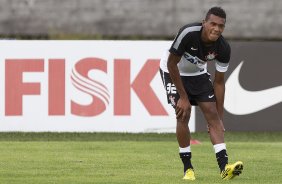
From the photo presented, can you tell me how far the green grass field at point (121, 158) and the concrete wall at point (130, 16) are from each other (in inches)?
208

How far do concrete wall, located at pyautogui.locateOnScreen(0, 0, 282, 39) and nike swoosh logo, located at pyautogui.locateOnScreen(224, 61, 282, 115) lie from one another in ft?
16.1

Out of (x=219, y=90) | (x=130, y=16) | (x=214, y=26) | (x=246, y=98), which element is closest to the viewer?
(x=214, y=26)

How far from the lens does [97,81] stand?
1898cm

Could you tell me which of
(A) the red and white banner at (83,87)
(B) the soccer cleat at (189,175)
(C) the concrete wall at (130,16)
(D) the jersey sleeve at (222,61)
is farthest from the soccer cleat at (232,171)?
(C) the concrete wall at (130,16)

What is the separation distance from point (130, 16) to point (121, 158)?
10907 mm

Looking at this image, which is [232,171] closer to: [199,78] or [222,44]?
[199,78]

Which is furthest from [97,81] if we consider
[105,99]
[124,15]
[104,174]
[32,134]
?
[104,174]

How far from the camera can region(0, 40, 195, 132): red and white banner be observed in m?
18.7

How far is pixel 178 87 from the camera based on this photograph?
424 inches

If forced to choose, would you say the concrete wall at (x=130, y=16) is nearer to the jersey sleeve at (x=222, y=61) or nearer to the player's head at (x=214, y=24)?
the jersey sleeve at (x=222, y=61)

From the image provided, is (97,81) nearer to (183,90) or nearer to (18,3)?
(18,3)

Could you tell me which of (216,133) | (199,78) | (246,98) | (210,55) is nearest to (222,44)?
(210,55)

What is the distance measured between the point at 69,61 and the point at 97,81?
24.9 inches

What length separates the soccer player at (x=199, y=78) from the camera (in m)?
10.6
